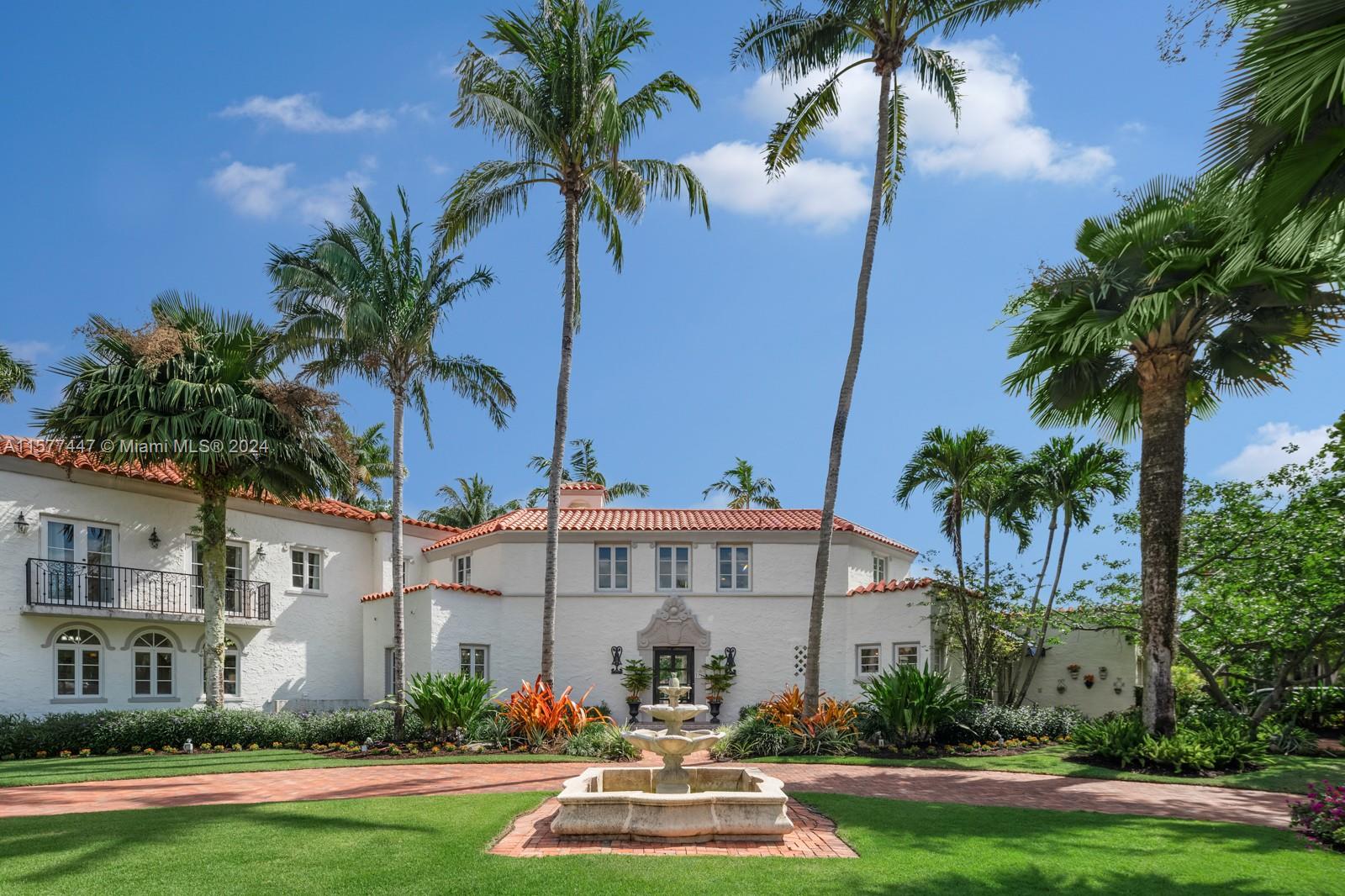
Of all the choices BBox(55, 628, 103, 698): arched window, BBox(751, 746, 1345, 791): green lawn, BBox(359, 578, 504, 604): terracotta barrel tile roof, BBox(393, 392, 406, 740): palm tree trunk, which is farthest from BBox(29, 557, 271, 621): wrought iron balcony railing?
BBox(751, 746, 1345, 791): green lawn

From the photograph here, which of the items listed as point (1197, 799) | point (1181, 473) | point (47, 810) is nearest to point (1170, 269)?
point (1181, 473)

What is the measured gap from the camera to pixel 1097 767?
15312mm

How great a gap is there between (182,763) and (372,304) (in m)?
9.55

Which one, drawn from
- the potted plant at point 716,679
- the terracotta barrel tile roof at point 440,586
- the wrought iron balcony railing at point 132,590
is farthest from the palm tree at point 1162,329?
the wrought iron balcony railing at point 132,590

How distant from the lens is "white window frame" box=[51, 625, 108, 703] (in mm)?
19750

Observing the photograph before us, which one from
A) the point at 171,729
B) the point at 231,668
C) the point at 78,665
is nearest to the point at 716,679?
the point at 231,668

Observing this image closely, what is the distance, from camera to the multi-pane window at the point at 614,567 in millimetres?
25797

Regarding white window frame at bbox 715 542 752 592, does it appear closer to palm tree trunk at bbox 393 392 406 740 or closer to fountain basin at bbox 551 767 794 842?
palm tree trunk at bbox 393 392 406 740

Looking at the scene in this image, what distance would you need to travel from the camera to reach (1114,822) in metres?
10.5

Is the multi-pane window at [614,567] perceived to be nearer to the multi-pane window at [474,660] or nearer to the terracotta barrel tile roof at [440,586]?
the terracotta barrel tile roof at [440,586]

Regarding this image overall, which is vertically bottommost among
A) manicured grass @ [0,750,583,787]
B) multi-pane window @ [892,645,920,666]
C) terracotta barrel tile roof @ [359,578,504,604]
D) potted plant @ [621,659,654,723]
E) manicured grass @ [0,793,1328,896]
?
potted plant @ [621,659,654,723]

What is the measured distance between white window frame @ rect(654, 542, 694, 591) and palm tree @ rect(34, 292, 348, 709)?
880cm

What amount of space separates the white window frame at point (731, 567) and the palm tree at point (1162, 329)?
10.9 meters

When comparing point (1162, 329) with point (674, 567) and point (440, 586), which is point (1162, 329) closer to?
point (674, 567)
